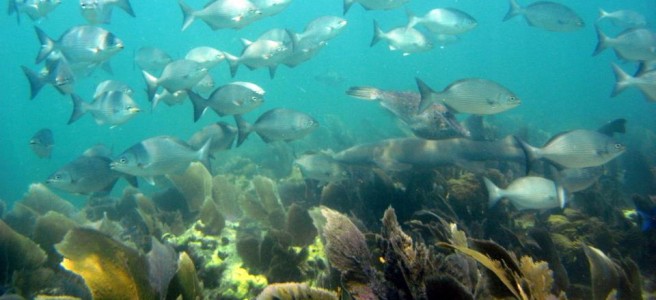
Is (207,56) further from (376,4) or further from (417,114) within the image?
(417,114)

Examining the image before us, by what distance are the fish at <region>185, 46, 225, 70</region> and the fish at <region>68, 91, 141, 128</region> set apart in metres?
1.77

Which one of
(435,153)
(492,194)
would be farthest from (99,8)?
(492,194)

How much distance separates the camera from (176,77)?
651 cm

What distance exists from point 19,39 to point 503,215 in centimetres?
12929

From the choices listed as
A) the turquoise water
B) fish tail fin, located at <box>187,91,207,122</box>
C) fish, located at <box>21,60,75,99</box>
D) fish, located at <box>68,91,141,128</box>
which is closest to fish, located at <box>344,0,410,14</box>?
fish tail fin, located at <box>187,91,207,122</box>

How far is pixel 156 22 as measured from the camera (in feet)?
346

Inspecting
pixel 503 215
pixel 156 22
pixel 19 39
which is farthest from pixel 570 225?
pixel 19 39

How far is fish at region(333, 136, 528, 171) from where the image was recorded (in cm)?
575

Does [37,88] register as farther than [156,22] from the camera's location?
No

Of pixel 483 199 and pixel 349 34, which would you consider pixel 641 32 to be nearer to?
pixel 483 199

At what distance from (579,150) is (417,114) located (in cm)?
232

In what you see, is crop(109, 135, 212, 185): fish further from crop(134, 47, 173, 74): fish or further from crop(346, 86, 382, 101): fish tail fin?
crop(134, 47, 173, 74): fish

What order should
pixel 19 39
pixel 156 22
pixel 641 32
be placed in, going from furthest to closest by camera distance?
pixel 156 22 → pixel 19 39 → pixel 641 32

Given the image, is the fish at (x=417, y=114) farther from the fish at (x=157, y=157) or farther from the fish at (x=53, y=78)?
the fish at (x=53, y=78)
